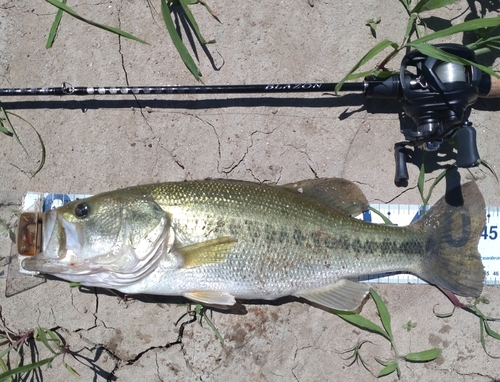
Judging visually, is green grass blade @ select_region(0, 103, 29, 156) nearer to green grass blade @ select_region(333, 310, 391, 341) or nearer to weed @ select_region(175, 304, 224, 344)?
weed @ select_region(175, 304, 224, 344)

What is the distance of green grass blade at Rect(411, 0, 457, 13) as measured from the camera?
2.70 metres

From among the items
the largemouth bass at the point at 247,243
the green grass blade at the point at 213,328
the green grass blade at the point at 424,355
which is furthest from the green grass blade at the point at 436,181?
the green grass blade at the point at 213,328

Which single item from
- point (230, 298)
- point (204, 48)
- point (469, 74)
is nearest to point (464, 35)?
point (469, 74)

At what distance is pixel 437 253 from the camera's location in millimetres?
2590

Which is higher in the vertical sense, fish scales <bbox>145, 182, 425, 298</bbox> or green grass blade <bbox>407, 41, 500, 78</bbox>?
green grass blade <bbox>407, 41, 500, 78</bbox>

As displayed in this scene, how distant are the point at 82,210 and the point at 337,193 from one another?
5.16 ft

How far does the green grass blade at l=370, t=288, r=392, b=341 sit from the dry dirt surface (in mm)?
67

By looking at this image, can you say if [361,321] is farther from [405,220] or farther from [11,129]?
[11,129]

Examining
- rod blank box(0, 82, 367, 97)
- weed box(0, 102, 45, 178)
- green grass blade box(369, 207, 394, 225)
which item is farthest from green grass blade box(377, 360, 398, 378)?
weed box(0, 102, 45, 178)

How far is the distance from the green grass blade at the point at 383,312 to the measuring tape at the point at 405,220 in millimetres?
112

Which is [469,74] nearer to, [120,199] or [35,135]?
[120,199]

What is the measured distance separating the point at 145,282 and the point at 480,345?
2.29 meters

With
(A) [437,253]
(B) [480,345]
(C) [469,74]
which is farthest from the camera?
(B) [480,345]

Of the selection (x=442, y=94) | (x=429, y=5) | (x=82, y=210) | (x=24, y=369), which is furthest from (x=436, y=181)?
(x=24, y=369)
